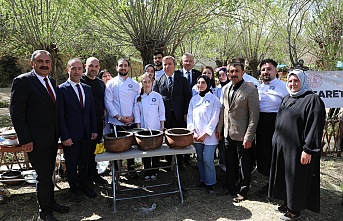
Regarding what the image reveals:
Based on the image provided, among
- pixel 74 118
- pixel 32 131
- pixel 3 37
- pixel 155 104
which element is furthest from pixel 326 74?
pixel 3 37

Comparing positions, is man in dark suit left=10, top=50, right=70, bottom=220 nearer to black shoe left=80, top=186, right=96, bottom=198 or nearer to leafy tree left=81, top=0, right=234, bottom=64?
black shoe left=80, top=186, right=96, bottom=198

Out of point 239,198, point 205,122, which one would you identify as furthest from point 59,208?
point 239,198

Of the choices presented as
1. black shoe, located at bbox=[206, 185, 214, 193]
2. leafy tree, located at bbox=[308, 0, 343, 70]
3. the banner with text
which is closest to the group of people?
black shoe, located at bbox=[206, 185, 214, 193]

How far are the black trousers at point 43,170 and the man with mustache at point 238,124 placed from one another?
7.44 ft

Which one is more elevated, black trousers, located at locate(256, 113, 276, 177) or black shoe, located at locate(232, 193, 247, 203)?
black trousers, located at locate(256, 113, 276, 177)

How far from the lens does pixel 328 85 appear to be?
18.7ft

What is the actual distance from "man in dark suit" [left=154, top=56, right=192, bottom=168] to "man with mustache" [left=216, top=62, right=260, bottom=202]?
0.81m

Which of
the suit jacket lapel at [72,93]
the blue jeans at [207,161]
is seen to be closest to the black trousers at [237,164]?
the blue jeans at [207,161]

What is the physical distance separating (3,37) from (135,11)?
5669 millimetres

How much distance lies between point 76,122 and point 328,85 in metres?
5.06

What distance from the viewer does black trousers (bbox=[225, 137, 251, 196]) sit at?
3.75 m

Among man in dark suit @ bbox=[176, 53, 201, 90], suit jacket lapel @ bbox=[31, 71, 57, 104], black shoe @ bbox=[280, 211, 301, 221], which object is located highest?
man in dark suit @ bbox=[176, 53, 201, 90]

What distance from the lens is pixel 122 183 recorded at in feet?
15.0

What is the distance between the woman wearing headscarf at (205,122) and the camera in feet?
12.7
